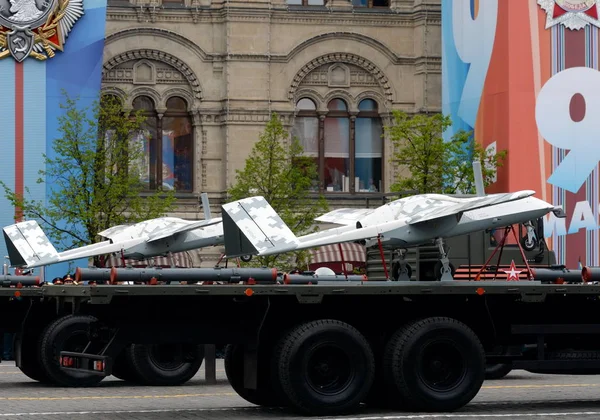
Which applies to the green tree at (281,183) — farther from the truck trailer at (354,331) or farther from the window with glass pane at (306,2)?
the truck trailer at (354,331)

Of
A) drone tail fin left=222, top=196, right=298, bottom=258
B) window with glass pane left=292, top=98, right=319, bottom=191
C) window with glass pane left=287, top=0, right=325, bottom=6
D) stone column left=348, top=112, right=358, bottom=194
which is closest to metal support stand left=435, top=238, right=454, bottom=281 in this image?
drone tail fin left=222, top=196, right=298, bottom=258

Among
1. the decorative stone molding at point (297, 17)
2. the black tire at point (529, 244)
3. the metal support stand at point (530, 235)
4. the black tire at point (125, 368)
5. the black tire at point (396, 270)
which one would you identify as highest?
the decorative stone molding at point (297, 17)

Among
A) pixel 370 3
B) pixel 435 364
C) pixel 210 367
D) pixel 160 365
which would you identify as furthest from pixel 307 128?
pixel 435 364

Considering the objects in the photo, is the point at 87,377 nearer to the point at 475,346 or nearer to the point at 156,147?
the point at 475,346

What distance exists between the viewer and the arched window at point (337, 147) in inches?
2016

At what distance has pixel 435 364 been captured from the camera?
59.0 feet

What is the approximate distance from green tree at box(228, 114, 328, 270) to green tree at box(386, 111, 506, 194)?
9.67 feet

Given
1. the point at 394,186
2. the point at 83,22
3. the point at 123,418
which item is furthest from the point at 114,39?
the point at 123,418

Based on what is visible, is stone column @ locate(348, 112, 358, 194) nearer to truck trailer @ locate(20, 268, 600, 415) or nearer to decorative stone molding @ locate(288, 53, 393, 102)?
Result: decorative stone molding @ locate(288, 53, 393, 102)

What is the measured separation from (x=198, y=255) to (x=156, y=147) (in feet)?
15.2

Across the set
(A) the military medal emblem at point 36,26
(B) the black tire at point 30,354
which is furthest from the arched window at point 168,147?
(B) the black tire at point 30,354

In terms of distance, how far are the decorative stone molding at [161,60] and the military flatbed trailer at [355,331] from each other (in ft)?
104

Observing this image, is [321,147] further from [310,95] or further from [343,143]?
[310,95]

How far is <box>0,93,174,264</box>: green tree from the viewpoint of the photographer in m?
43.4
